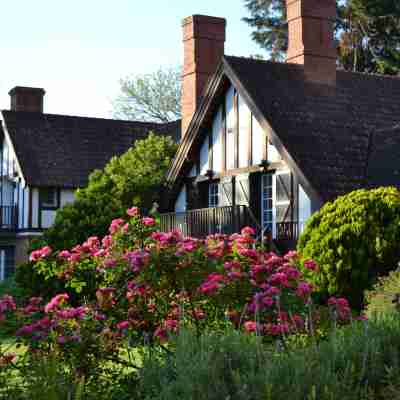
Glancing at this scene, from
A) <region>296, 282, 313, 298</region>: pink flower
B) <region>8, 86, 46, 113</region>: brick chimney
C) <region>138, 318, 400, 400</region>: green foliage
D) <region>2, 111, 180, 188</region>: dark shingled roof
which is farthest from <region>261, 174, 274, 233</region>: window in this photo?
<region>8, 86, 46, 113</region>: brick chimney

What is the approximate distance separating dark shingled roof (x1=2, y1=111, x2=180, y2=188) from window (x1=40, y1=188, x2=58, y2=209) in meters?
0.67

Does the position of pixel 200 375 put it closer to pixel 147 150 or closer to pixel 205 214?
pixel 205 214

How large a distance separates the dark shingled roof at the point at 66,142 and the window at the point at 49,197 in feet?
2.20

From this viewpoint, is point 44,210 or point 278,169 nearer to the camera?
point 278,169

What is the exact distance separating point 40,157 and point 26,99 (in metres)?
4.43

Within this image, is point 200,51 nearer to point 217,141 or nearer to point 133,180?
point 217,141

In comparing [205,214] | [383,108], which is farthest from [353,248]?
[383,108]

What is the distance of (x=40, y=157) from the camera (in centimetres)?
3697

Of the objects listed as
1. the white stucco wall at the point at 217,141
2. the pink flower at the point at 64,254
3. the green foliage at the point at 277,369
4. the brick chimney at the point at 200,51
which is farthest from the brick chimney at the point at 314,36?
the green foliage at the point at 277,369

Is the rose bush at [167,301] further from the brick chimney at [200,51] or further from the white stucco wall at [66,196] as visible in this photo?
the white stucco wall at [66,196]

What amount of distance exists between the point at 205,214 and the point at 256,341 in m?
16.2

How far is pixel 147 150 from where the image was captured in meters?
27.8

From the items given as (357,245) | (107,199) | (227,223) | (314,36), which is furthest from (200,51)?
(357,245)

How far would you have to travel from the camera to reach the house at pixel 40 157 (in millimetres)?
36406
